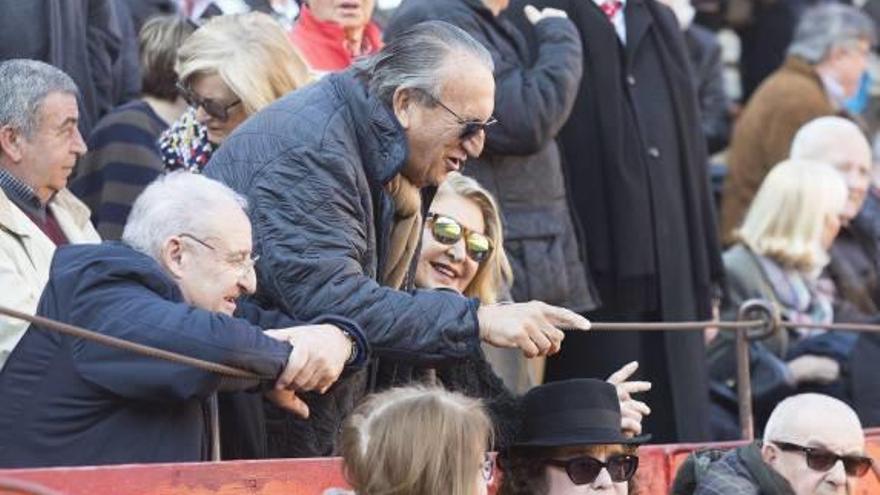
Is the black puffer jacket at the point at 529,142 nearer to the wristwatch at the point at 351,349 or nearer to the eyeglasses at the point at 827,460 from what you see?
the eyeglasses at the point at 827,460

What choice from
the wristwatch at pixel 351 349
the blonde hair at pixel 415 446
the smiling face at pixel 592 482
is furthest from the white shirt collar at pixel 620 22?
the blonde hair at pixel 415 446

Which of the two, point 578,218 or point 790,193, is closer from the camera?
point 578,218

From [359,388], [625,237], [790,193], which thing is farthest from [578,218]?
[359,388]

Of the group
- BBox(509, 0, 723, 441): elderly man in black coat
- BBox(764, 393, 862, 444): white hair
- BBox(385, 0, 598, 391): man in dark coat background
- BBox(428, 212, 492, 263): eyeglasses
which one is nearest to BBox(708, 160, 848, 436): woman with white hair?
BBox(509, 0, 723, 441): elderly man in black coat

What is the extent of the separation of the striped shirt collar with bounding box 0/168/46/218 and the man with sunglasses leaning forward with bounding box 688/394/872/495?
2.04 m

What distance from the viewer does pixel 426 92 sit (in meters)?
6.54

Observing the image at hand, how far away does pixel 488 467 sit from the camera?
6.27 meters

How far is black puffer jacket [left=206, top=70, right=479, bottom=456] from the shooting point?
6375 mm

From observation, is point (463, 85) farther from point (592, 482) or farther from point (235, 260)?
point (592, 482)

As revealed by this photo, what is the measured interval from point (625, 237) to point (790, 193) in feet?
4.56

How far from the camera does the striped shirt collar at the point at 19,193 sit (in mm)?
7070

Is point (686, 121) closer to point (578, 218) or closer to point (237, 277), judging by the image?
point (578, 218)

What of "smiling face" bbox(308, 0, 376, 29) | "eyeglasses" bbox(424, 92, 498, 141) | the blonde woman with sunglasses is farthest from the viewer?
"smiling face" bbox(308, 0, 376, 29)

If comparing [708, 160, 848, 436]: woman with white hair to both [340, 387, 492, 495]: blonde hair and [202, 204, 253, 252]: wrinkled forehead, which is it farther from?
[340, 387, 492, 495]: blonde hair
